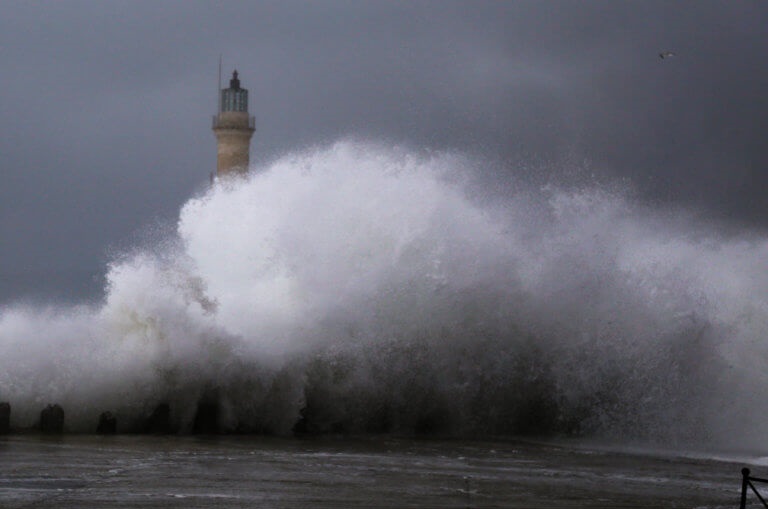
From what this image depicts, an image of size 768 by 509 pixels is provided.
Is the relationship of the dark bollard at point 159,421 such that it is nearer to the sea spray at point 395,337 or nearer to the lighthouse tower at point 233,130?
the sea spray at point 395,337

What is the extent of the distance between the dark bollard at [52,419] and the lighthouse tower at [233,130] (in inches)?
1540

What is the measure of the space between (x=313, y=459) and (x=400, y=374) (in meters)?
6.35

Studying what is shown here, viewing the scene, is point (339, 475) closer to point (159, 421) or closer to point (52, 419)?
point (159, 421)

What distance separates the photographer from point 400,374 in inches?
950

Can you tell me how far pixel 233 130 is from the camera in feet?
204

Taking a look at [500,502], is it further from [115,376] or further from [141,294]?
[141,294]

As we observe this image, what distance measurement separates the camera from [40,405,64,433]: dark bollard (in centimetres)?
2155

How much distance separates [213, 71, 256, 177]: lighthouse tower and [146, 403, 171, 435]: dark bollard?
38587 mm

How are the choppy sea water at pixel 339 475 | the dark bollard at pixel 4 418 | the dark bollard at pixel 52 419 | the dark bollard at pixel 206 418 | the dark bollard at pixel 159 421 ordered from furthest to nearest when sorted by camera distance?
the dark bollard at pixel 206 418
the dark bollard at pixel 159 421
the dark bollard at pixel 52 419
the dark bollard at pixel 4 418
the choppy sea water at pixel 339 475

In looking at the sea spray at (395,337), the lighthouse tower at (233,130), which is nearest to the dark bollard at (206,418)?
the sea spray at (395,337)

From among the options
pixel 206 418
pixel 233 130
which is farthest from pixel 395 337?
pixel 233 130

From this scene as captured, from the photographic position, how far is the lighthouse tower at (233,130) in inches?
2414

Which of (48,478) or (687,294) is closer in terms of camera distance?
(48,478)

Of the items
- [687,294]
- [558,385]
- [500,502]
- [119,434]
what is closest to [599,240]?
[687,294]
